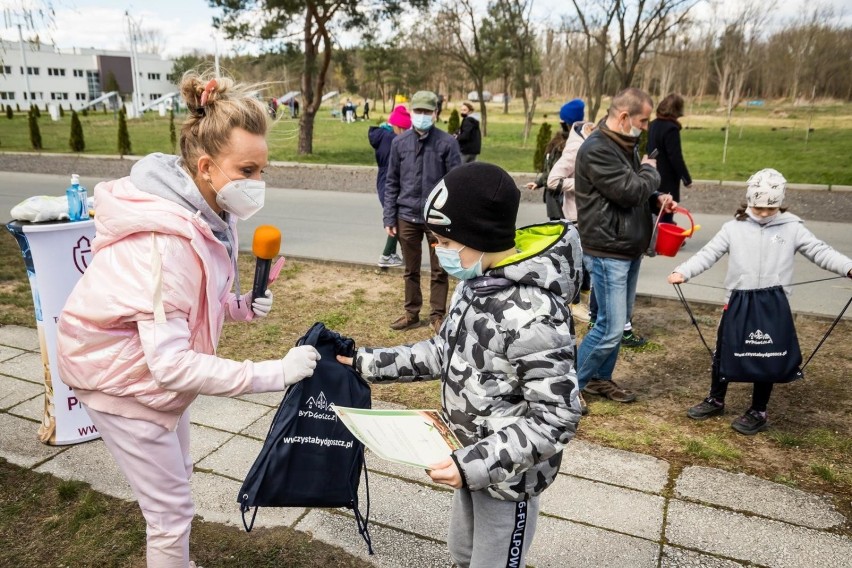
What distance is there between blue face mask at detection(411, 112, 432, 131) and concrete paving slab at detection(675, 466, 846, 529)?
3559 millimetres

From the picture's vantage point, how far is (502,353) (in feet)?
6.05

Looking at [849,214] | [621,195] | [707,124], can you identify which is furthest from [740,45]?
[621,195]

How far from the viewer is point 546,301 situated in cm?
182

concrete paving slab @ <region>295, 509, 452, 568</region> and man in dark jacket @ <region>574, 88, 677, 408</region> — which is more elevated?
man in dark jacket @ <region>574, 88, 677, 408</region>

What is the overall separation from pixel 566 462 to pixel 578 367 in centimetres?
95

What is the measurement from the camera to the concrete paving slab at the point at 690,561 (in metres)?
2.73

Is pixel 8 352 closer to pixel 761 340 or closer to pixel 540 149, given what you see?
pixel 761 340

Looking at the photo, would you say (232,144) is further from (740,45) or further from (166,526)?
(740,45)

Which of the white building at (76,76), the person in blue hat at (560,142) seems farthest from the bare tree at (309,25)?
the white building at (76,76)

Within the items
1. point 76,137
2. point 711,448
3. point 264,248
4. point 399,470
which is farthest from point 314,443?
point 76,137

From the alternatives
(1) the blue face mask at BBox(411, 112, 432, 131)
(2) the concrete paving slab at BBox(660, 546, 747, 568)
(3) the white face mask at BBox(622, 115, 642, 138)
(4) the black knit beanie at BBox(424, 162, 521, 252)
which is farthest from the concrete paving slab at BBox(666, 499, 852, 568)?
(1) the blue face mask at BBox(411, 112, 432, 131)

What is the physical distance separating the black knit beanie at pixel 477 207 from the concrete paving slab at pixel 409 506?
5.34ft

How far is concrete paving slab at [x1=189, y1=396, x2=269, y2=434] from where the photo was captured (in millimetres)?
3945

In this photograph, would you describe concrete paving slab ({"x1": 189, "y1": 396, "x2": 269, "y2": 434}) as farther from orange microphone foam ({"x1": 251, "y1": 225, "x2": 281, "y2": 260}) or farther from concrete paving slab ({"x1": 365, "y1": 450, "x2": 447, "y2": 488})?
orange microphone foam ({"x1": 251, "y1": 225, "x2": 281, "y2": 260})
